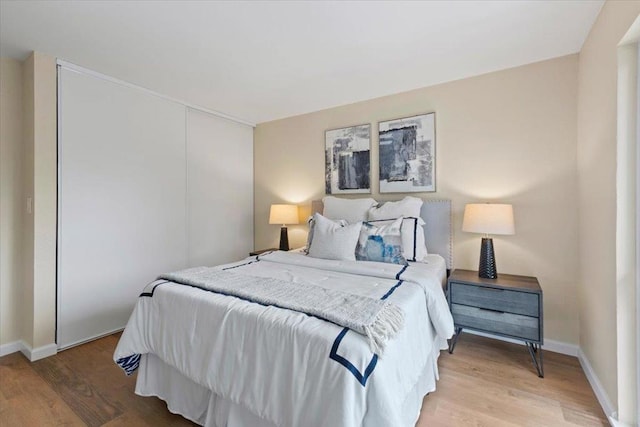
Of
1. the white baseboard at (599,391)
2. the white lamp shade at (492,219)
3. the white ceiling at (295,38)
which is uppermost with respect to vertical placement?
the white ceiling at (295,38)

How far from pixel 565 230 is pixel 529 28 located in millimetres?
1535

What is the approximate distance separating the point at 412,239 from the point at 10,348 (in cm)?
345

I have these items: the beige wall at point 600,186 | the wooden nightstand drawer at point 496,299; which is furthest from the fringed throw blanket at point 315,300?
the beige wall at point 600,186

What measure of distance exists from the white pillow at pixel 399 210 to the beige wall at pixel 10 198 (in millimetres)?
3063

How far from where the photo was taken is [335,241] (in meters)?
2.45

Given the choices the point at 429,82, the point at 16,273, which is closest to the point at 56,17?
the point at 16,273

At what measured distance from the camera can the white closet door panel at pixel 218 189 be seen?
3441 millimetres

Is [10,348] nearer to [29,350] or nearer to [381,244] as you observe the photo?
[29,350]

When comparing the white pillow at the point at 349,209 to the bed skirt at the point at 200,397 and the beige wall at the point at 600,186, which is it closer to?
the bed skirt at the point at 200,397

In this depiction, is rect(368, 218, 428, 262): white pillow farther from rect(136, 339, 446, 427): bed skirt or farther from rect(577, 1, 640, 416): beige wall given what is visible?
rect(577, 1, 640, 416): beige wall

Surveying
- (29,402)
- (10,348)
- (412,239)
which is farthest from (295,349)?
(10,348)

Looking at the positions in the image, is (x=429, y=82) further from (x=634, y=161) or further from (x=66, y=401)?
(x=66, y=401)

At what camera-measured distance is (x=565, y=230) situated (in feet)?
7.56

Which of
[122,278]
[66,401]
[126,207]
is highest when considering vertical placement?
[126,207]
